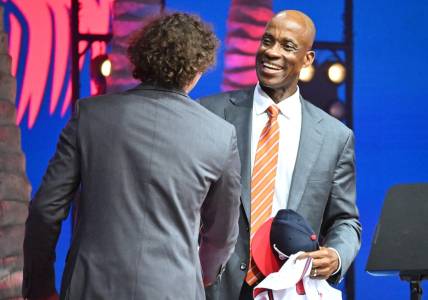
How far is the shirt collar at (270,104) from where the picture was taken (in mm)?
3613

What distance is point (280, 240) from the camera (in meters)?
3.20

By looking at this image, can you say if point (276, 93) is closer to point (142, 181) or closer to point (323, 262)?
point (323, 262)

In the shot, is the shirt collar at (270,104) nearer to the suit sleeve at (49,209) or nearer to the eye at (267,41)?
the eye at (267,41)

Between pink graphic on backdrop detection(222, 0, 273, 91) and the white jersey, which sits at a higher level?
pink graphic on backdrop detection(222, 0, 273, 91)

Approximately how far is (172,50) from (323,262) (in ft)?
3.51

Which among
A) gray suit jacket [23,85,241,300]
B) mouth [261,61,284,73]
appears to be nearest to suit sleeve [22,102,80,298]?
gray suit jacket [23,85,241,300]

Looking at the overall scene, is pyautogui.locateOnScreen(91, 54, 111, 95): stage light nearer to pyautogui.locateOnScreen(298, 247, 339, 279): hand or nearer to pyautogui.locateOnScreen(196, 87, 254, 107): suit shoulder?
pyautogui.locateOnScreen(196, 87, 254, 107): suit shoulder

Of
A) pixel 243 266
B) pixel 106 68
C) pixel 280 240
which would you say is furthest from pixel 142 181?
pixel 106 68

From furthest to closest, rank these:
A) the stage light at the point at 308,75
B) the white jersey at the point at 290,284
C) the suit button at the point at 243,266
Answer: the stage light at the point at 308,75
the suit button at the point at 243,266
the white jersey at the point at 290,284

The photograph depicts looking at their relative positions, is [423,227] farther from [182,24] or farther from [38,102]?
[38,102]

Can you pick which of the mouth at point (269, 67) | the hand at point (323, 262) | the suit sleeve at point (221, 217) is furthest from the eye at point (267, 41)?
the suit sleeve at point (221, 217)

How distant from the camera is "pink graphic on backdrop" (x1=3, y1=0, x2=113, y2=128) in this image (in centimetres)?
514

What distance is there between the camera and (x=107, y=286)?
2520mm

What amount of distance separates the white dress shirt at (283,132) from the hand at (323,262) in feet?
0.85
